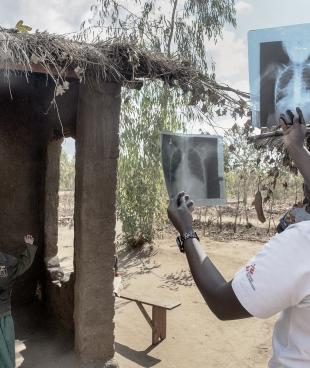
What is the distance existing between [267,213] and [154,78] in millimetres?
13329

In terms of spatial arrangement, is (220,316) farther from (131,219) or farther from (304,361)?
(131,219)

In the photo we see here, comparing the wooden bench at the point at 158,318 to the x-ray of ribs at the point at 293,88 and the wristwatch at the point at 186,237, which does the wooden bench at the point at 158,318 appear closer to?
the x-ray of ribs at the point at 293,88

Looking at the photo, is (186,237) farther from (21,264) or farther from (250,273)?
(21,264)

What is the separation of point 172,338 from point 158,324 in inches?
17.6

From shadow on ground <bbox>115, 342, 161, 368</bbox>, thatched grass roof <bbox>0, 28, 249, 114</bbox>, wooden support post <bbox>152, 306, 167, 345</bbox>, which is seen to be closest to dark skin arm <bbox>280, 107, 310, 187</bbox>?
thatched grass roof <bbox>0, 28, 249, 114</bbox>

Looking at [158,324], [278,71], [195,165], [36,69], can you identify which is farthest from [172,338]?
[278,71]

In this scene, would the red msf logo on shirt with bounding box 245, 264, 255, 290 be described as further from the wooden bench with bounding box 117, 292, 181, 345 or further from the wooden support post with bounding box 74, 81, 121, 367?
the wooden bench with bounding box 117, 292, 181, 345

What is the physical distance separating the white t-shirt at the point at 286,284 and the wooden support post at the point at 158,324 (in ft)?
13.4

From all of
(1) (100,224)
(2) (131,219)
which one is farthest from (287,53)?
(2) (131,219)

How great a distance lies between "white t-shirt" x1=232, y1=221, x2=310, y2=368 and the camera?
104 centimetres

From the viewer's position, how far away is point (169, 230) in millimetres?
12469

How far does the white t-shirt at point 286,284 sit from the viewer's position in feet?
3.42

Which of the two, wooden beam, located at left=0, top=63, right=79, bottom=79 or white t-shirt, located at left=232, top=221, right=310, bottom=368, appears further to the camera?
wooden beam, located at left=0, top=63, right=79, bottom=79

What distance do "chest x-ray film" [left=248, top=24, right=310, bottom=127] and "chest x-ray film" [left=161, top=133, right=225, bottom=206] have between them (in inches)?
15.2
